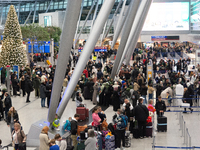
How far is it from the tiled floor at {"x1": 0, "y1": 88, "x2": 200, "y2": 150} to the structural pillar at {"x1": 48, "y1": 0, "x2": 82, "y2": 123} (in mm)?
1798

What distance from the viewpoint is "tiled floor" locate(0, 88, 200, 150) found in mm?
11703

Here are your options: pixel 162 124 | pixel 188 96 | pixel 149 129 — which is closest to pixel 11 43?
pixel 188 96

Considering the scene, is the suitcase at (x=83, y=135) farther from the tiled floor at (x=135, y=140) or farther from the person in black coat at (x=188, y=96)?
the person in black coat at (x=188, y=96)

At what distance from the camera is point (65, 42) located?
1207cm

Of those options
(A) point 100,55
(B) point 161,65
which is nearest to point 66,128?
(B) point 161,65

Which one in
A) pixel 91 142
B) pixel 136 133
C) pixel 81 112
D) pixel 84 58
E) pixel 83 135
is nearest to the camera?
pixel 91 142

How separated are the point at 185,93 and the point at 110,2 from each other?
613 centimetres

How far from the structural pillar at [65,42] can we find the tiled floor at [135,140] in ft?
5.90

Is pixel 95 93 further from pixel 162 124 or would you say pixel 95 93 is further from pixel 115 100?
pixel 162 124

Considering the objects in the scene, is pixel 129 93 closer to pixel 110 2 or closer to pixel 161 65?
pixel 110 2

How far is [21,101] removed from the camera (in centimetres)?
1902

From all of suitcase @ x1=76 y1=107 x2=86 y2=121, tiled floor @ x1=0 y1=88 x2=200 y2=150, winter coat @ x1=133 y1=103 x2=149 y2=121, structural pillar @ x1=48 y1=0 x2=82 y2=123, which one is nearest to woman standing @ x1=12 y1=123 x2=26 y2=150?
tiled floor @ x1=0 y1=88 x2=200 y2=150

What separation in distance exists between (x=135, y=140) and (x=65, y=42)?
14.5ft

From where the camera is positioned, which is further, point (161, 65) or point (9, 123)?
point (161, 65)
